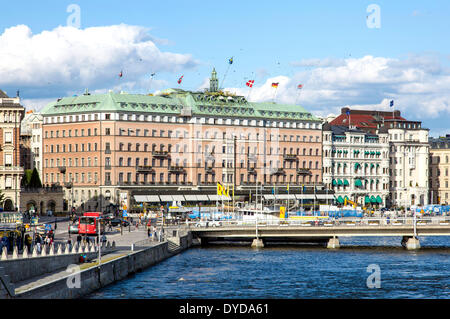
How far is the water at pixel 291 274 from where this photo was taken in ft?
245

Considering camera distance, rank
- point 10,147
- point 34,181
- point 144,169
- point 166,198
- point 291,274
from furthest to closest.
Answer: point 144,169
point 166,198
point 34,181
point 10,147
point 291,274

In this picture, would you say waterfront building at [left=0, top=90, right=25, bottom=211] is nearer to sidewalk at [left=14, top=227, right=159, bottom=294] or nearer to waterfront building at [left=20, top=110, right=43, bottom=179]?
sidewalk at [left=14, top=227, right=159, bottom=294]

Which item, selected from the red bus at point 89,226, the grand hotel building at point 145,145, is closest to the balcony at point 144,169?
the grand hotel building at point 145,145

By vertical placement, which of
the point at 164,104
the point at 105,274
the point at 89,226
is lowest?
the point at 105,274

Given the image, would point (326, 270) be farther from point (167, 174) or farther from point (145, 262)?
point (167, 174)

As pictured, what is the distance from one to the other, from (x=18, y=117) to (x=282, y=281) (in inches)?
2505

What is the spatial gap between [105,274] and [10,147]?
61940 mm

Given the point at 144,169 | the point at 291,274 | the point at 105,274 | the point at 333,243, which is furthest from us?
the point at 144,169

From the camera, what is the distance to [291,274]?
88.0 metres

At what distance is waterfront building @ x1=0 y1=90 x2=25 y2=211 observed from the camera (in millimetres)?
132250

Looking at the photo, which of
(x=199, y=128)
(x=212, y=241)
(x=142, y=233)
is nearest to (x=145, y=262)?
(x=142, y=233)

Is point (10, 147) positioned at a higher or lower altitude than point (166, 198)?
higher

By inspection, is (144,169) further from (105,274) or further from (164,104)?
(105,274)

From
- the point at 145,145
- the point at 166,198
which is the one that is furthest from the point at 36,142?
the point at 166,198
